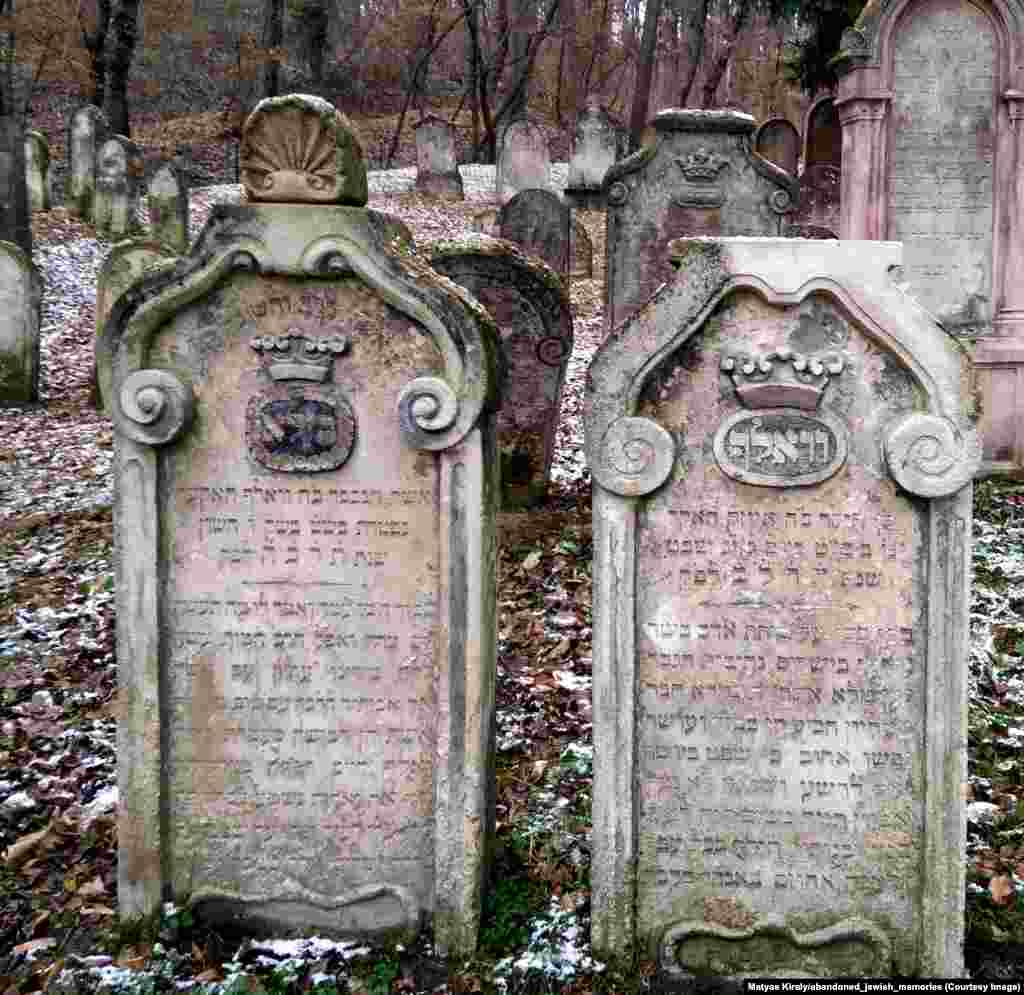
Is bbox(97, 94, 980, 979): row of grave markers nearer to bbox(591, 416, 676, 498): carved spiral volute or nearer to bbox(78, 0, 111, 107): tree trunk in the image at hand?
bbox(591, 416, 676, 498): carved spiral volute

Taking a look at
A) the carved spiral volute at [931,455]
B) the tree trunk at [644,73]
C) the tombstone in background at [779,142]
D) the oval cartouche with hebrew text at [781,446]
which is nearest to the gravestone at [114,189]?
the tree trunk at [644,73]

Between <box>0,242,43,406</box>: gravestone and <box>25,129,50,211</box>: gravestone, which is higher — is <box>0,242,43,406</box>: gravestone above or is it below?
below

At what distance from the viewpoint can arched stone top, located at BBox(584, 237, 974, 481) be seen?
9.71ft

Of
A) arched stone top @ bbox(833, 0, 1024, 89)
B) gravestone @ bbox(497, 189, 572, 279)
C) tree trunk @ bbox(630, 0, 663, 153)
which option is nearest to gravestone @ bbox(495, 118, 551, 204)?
tree trunk @ bbox(630, 0, 663, 153)

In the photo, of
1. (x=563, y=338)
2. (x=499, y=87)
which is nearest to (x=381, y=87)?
(x=499, y=87)

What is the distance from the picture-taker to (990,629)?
5.47m

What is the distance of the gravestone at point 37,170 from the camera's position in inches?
778

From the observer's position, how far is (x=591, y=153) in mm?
23156

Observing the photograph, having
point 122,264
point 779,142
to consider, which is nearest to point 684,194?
point 122,264

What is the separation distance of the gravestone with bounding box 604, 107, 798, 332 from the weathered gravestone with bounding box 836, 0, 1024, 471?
111 cm

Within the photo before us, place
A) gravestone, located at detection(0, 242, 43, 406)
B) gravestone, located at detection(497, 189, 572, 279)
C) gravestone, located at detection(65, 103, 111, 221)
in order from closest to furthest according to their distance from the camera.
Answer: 1. gravestone, located at detection(0, 242, 43, 406)
2. gravestone, located at detection(497, 189, 572, 279)
3. gravestone, located at detection(65, 103, 111, 221)

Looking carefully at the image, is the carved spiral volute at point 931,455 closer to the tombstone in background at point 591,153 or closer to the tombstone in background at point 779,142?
the tombstone in background at point 779,142

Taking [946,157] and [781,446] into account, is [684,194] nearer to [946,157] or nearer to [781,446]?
[946,157]

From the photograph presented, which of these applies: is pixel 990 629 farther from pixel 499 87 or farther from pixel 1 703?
pixel 499 87
